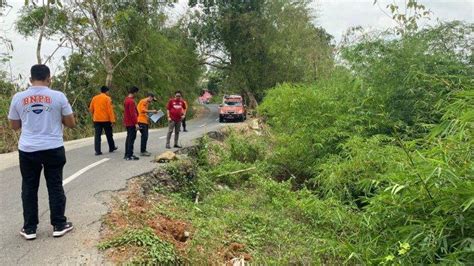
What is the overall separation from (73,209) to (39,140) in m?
1.50

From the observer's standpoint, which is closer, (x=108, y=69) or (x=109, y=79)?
(x=109, y=79)

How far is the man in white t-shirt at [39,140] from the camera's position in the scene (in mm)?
4457

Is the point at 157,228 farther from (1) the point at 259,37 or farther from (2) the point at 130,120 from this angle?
(1) the point at 259,37

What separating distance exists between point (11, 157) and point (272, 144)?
7.56 m

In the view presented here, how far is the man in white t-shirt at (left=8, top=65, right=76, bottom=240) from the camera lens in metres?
4.46

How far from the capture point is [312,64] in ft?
97.3

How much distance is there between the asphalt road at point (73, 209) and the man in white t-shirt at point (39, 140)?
8.5 inches

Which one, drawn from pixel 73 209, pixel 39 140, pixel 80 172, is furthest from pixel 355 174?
pixel 80 172

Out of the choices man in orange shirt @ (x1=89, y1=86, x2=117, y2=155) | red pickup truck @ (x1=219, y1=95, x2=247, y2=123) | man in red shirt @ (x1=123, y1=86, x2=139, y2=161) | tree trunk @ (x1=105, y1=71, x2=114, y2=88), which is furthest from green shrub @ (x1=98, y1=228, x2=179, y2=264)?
red pickup truck @ (x1=219, y1=95, x2=247, y2=123)

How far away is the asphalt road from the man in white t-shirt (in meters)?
0.22

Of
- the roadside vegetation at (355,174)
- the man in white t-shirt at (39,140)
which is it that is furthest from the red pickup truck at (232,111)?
the man in white t-shirt at (39,140)

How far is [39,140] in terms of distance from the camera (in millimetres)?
4438

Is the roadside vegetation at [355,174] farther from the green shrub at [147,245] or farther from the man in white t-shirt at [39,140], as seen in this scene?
the man in white t-shirt at [39,140]

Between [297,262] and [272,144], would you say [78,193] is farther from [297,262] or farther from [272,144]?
[272,144]
